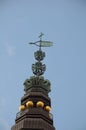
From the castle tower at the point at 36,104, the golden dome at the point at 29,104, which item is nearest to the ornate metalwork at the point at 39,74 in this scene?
the castle tower at the point at 36,104

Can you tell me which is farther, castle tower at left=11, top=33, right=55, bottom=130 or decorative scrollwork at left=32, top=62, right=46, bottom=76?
decorative scrollwork at left=32, top=62, right=46, bottom=76

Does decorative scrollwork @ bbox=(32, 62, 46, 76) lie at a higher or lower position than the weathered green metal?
higher

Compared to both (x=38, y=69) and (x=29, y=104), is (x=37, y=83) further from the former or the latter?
(x=29, y=104)

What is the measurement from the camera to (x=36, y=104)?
102 metres

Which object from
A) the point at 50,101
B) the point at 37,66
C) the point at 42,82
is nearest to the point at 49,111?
the point at 50,101

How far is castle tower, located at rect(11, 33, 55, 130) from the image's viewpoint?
9269cm

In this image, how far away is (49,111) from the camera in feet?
338

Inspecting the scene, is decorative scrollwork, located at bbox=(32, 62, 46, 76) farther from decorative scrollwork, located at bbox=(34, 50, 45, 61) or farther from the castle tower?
decorative scrollwork, located at bbox=(34, 50, 45, 61)

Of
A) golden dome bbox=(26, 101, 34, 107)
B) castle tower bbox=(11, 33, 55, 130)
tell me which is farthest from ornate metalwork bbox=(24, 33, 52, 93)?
golden dome bbox=(26, 101, 34, 107)

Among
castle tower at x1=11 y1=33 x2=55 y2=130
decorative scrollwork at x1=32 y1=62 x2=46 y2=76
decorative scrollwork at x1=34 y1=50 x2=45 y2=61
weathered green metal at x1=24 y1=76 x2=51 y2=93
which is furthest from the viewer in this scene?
decorative scrollwork at x1=34 y1=50 x2=45 y2=61

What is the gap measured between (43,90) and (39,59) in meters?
17.9

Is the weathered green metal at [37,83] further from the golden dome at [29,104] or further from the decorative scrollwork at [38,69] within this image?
the golden dome at [29,104]

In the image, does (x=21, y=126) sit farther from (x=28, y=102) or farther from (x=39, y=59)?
(x=39, y=59)

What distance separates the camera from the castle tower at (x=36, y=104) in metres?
92.7
